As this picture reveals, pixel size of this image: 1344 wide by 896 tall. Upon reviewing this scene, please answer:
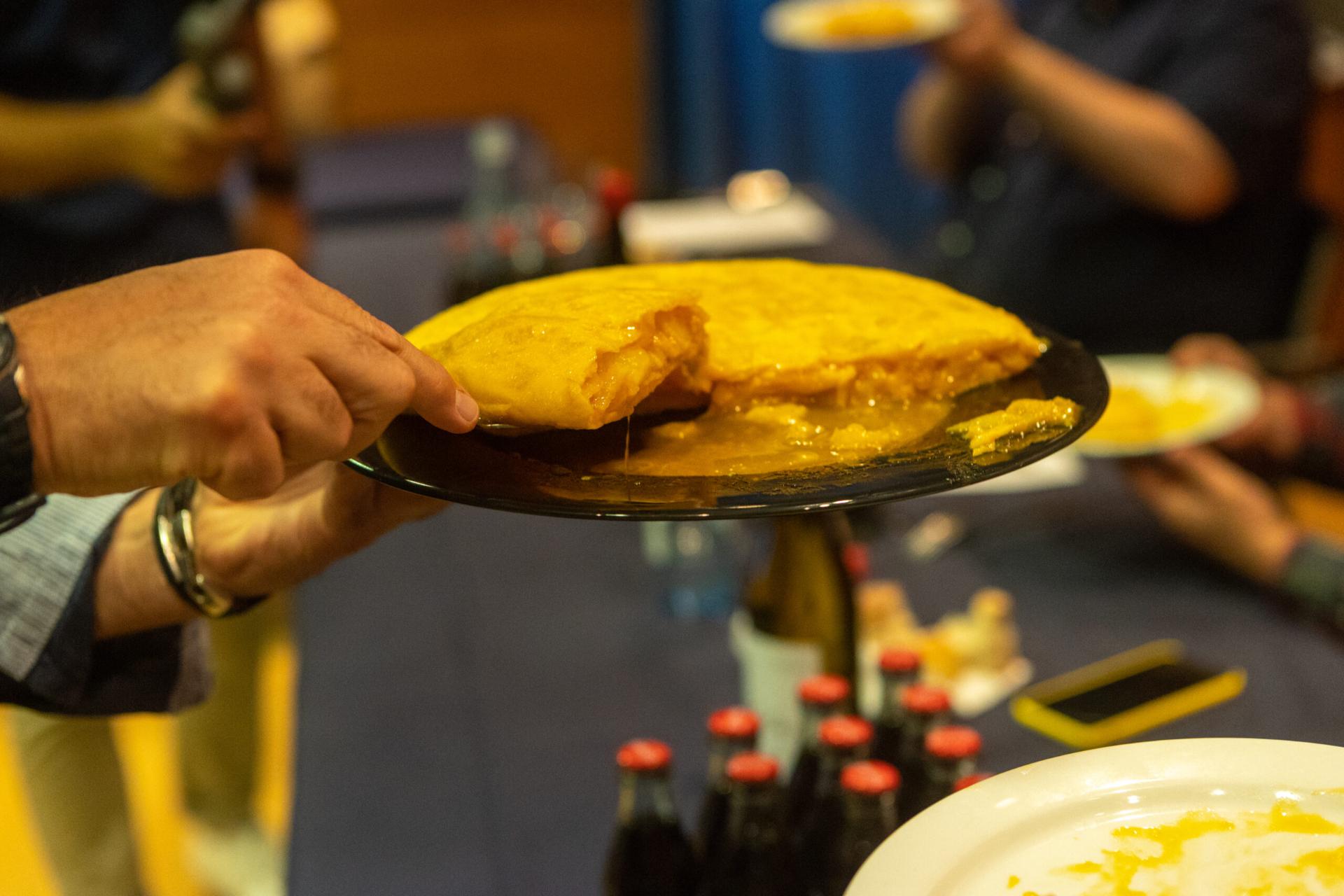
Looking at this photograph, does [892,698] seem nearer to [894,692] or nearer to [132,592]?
[894,692]

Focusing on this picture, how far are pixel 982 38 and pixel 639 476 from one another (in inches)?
88.0

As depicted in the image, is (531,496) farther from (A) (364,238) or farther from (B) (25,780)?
(A) (364,238)

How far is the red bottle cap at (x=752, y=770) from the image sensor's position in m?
0.94

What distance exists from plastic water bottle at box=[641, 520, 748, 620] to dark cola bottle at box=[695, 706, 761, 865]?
509mm

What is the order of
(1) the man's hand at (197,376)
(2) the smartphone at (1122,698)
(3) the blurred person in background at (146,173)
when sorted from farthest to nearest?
(3) the blurred person in background at (146,173), (2) the smartphone at (1122,698), (1) the man's hand at (197,376)

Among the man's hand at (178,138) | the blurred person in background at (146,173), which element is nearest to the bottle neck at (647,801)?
the blurred person in background at (146,173)

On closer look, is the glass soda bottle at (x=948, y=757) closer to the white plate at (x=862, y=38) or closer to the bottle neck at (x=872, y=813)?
the bottle neck at (x=872, y=813)

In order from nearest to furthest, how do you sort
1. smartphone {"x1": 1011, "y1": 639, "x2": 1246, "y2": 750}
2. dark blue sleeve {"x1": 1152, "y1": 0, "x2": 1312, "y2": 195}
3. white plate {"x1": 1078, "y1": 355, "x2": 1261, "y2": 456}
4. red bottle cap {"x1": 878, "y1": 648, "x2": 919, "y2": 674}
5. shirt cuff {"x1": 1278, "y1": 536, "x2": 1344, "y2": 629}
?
red bottle cap {"x1": 878, "y1": 648, "x2": 919, "y2": 674}
smartphone {"x1": 1011, "y1": 639, "x2": 1246, "y2": 750}
shirt cuff {"x1": 1278, "y1": 536, "x2": 1344, "y2": 629}
white plate {"x1": 1078, "y1": 355, "x2": 1261, "y2": 456}
dark blue sleeve {"x1": 1152, "y1": 0, "x2": 1312, "y2": 195}

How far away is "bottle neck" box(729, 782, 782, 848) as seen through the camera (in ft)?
3.22

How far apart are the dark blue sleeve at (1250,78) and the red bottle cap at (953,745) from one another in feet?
6.60

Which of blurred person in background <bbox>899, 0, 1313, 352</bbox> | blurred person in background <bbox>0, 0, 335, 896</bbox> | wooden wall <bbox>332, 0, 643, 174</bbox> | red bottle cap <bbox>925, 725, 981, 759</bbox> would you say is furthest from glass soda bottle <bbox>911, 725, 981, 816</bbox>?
wooden wall <bbox>332, 0, 643, 174</bbox>

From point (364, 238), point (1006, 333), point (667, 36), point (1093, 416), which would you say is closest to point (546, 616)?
point (1006, 333)

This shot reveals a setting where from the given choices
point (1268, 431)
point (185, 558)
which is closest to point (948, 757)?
point (185, 558)

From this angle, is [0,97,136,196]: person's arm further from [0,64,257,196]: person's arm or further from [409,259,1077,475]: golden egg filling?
[409,259,1077,475]: golden egg filling
